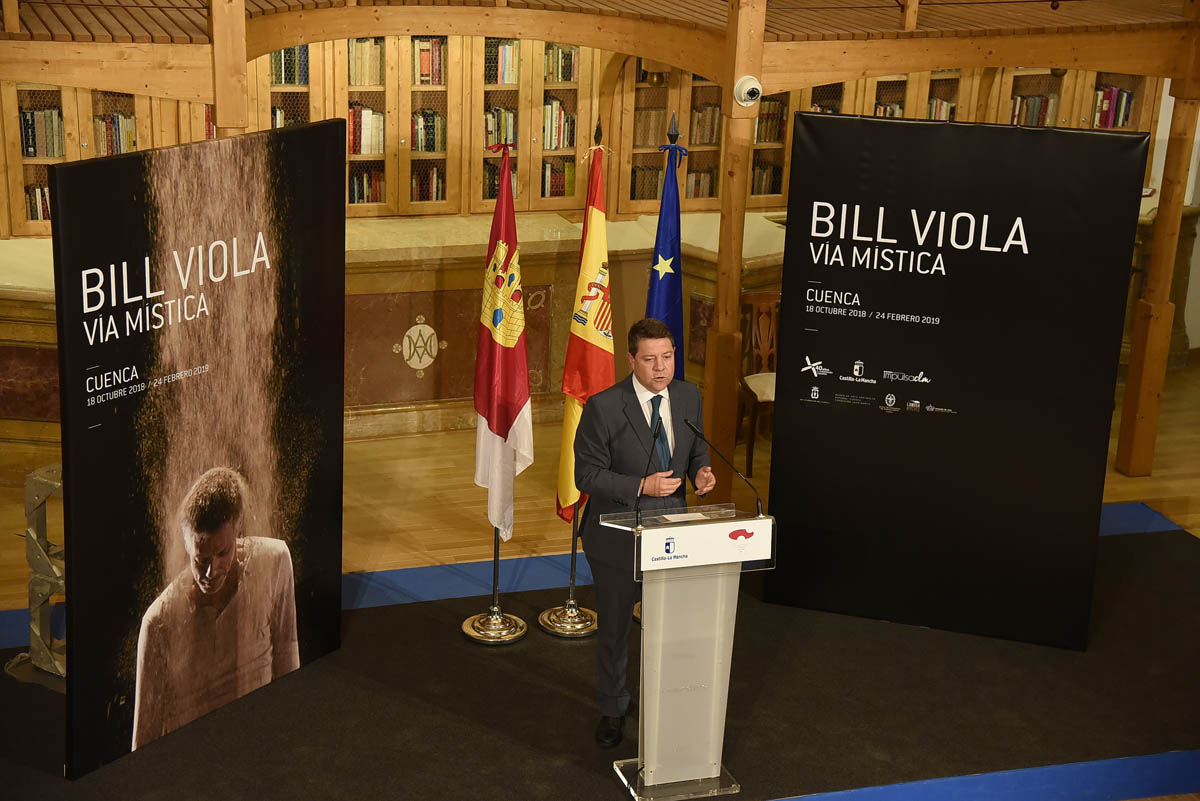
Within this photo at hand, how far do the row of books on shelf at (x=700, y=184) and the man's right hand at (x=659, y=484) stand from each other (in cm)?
575

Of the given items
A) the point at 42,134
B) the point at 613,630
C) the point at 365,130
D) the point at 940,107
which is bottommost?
the point at 613,630

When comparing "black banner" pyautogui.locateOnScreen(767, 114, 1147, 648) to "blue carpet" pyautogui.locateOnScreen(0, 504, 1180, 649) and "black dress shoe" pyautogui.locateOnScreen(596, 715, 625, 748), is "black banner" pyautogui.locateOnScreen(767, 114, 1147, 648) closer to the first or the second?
"blue carpet" pyautogui.locateOnScreen(0, 504, 1180, 649)

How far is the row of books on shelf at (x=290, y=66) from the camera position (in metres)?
9.40

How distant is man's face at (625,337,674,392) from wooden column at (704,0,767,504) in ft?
8.41

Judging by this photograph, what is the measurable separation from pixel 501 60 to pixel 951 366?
4.67 m

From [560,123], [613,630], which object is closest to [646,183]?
[560,123]

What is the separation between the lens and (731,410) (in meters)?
7.93

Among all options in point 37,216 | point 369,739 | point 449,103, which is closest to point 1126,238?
point 369,739

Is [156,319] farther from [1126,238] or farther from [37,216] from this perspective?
[37,216]

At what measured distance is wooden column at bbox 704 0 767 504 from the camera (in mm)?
7379

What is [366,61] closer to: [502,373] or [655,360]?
[502,373]

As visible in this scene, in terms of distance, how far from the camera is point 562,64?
33.0ft

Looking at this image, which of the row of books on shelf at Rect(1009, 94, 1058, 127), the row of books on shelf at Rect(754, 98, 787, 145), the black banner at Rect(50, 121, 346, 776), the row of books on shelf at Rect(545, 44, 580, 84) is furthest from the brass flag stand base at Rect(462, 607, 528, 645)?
the row of books on shelf at Rect(1009, 94, 1058, 127)

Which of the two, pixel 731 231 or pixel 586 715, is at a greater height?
pixel 731 231
